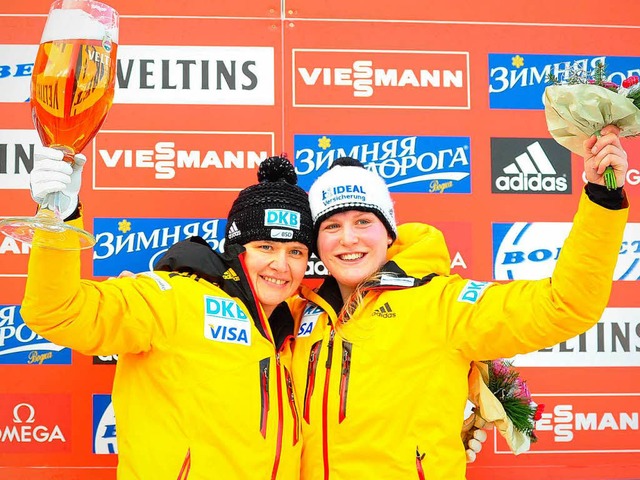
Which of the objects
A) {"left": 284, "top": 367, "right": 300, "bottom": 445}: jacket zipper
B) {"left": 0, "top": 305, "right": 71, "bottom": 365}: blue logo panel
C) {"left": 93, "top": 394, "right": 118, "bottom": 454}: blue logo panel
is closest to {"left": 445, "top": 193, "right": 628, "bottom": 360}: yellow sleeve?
{"left": 284, "top": 367, "right": 300, "bottom": 445}: jacket zipper

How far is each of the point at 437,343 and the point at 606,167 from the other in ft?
2.14

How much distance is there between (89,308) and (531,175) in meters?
1.70

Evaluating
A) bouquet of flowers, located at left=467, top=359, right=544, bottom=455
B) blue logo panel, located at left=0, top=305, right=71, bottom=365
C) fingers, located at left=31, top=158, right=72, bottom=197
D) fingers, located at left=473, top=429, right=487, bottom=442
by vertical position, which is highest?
fingers, located at left=31, top=158, right=72, bottom=197

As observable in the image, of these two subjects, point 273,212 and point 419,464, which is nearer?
point 419,464

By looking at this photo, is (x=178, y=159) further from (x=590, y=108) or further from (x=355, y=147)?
(x=590, y=108)

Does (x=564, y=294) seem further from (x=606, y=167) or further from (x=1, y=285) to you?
(x=1, y=285)

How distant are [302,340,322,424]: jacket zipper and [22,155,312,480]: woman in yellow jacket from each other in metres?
0.03

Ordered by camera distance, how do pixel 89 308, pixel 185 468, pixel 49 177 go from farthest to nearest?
1. pixel 185 468
2. pixel 89 308
3. pixel 49 177

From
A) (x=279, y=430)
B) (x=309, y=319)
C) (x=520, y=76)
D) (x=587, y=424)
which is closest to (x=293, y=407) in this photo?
(x=279, y=430)

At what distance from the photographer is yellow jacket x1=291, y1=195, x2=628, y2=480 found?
172cm

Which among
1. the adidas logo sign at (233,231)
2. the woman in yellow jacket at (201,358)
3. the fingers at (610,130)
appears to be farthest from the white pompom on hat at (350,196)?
the fingers at (610,130)

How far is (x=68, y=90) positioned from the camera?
4.14 feet

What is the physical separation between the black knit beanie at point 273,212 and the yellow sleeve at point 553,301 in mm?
468

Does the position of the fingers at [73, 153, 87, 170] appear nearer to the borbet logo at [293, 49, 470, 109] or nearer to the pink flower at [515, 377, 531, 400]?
the borbet logo at [293, 49, 470, 109]
